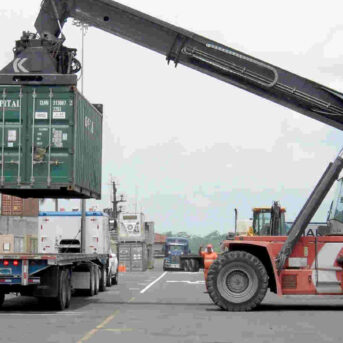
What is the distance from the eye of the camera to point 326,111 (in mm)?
20234

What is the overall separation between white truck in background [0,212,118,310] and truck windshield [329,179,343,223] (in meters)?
6.66

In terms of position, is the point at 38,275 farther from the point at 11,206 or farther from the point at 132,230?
the point at 11,206

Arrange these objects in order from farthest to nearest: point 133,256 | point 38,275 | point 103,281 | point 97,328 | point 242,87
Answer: point 133,256
point 103,281
point 242,87
point 38,275
point 97,328

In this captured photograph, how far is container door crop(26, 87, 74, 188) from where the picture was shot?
18719mm

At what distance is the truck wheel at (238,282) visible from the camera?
18.6 metres

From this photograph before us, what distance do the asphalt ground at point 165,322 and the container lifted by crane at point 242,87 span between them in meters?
0.75

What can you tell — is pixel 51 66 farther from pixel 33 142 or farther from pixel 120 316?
pixel 120 316

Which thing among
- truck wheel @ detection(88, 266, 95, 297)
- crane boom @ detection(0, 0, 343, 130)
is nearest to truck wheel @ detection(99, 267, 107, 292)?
truck wheel @ detection(88, 266, 95, 297)

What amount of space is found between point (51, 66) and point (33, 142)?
1.90 meters

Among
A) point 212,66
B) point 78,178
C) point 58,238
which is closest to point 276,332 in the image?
point 78,178

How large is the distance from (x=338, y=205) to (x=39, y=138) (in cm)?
771

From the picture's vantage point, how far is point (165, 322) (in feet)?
51.2

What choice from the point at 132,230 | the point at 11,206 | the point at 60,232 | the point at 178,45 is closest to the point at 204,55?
→ the point at 178,45

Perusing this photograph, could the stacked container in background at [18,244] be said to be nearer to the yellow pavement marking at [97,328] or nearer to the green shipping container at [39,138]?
the green shipping container at [39,138]
